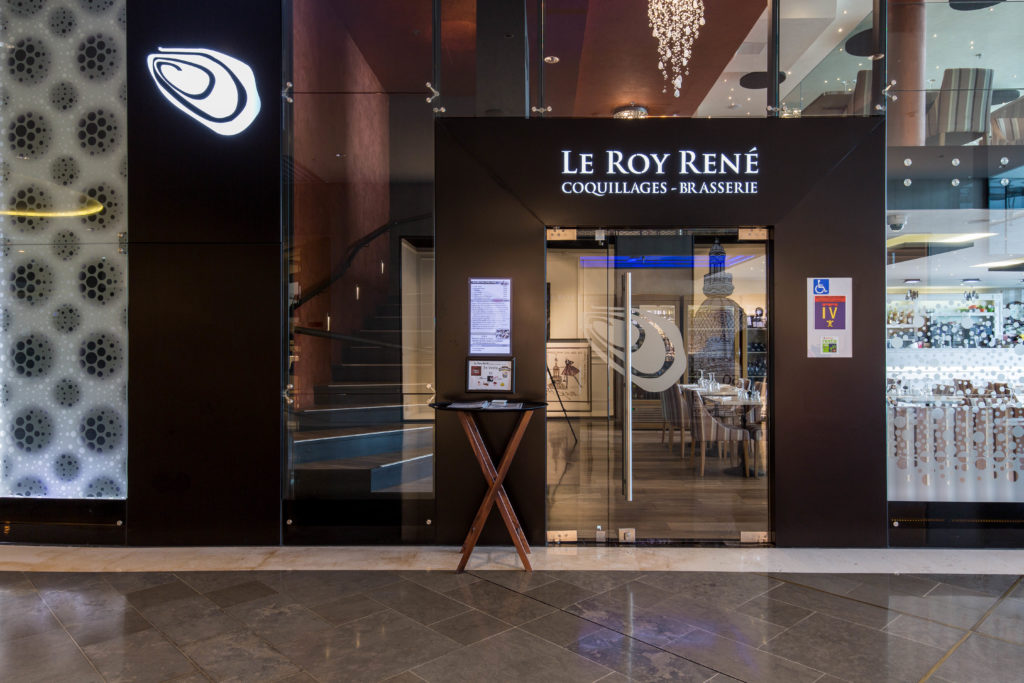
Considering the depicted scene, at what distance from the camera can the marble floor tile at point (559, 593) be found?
322cm

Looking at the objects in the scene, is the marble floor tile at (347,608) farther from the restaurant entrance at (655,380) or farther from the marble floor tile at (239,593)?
the restaurant entrance at (655,380)

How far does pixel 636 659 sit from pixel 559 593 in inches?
29.2

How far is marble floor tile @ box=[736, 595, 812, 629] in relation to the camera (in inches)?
118

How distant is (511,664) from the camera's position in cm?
261

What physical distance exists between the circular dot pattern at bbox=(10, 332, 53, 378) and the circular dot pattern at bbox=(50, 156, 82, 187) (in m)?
1.13

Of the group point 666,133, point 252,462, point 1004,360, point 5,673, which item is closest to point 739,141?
point 666,133

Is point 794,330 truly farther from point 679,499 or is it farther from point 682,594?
point 682,594

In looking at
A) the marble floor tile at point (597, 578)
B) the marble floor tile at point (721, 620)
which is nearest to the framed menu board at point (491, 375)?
the marble floor tile at point (597, 578)

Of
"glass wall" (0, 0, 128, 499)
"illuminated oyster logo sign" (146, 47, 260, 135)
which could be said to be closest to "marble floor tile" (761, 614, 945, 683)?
"glass wall" (0, 0, 128, 499)

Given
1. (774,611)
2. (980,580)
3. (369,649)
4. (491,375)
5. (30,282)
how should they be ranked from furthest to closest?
(30,282) < (491,375) < (980,580) < (774,611) < (369,649)

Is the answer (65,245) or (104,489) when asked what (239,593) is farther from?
(65,245)

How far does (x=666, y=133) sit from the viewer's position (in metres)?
4.13

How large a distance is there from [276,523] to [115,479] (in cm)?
121

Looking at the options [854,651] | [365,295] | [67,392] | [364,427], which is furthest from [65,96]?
[854,651]
